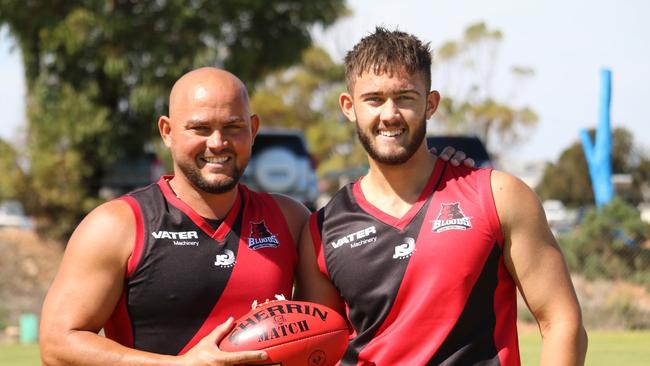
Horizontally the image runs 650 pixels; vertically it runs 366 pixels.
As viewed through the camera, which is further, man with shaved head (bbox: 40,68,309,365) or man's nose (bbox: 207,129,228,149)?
man's nose (bbox: 207,129,228,149)

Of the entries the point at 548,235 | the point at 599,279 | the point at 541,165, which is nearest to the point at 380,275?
the point at 548,235

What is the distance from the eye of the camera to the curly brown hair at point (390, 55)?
398 cm

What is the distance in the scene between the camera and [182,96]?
421 cm

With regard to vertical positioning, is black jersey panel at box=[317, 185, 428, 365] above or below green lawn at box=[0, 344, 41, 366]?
above

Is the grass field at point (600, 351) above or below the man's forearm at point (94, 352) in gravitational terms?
below

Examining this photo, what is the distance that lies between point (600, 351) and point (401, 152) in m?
8.42

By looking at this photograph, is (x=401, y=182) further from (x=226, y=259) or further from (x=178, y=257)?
(x=178, y=257)

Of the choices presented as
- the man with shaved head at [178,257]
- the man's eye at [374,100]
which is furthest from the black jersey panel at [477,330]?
the man's eye at [374,100]

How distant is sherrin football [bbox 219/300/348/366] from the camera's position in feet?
12.7

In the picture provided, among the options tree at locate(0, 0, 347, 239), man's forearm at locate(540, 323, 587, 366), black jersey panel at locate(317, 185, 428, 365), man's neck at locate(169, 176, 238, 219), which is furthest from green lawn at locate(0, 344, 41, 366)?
man's forearm at locate(540, 323, 587, 366)

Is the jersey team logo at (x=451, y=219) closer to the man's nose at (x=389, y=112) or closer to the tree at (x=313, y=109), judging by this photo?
the man's nose at (x=389, y=112)

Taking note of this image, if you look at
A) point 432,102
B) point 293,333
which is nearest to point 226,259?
point 293,333

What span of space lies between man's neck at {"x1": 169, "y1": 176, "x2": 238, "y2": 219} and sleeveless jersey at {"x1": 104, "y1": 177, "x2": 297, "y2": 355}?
0.03 meters

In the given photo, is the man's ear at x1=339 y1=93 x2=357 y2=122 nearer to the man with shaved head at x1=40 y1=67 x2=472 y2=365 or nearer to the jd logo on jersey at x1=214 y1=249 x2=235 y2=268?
the man with shaved head at x1=40 y1=67 x2=472 y2=365
